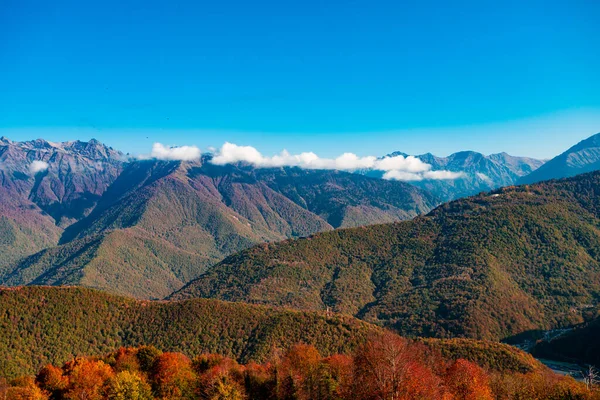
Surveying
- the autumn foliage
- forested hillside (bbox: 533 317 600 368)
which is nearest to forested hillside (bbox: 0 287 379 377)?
the autumn foliage

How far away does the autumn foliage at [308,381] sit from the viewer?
49.7 metres

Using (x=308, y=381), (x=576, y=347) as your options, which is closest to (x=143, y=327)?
(x=308, y=381)

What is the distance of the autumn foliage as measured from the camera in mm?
49719

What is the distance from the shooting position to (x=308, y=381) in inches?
2714

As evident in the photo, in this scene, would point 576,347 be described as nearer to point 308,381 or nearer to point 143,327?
point 308,381

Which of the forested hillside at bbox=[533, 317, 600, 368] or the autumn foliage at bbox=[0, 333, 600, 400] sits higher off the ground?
the autumn foliage at bbox=[0, 333, 600, 400]

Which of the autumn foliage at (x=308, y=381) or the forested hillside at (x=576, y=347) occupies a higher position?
the autumn foliage at (x=308, y=381)

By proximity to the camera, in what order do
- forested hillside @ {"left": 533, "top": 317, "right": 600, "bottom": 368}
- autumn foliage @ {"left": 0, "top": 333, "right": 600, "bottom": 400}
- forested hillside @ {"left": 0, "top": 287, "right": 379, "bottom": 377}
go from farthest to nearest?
forested hillside @ {"left": 533, "top": 317, "right": 600, "bottom": 368} → forested hillside @ {"left": 0, "top": 287, "right": 379, "bottom": 377} → autumn foliage @ {"left": 0, "top": 333, "right": 600, "bottom": 400}

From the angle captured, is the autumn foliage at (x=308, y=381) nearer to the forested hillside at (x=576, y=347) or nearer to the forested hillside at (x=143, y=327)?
the forested hillside at (x=143, y=327)

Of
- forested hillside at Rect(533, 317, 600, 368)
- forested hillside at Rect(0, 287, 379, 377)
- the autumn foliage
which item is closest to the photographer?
the autumn foliage

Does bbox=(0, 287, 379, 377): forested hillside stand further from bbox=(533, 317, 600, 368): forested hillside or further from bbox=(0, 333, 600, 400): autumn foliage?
bbox=(533, 317, 600, 368): forested hillside

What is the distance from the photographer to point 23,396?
67688 millimetres

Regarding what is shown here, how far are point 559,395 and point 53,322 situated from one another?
506ft

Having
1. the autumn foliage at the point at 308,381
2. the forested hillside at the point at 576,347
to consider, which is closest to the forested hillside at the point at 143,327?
the autumn foliage at the point at 308,381
